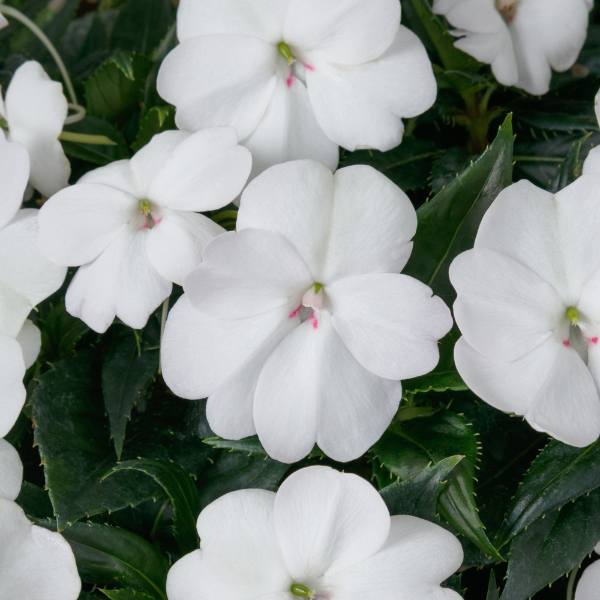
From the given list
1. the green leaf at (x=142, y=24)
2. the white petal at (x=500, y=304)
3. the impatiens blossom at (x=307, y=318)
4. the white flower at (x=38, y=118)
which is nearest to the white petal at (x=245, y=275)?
the impatiens blossom at (x=307, y=318)

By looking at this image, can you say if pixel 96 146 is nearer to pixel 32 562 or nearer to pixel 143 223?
pixel 143 223

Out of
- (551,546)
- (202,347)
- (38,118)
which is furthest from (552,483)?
(38,118)

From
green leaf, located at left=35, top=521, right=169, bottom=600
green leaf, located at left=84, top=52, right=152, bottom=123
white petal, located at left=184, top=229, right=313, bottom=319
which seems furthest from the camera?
green leaf, located at left=84, top=52, right=152, bottom=123

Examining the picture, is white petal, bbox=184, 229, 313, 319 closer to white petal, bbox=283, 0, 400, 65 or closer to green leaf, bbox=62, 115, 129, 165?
white petal, bbox=283, 0, 400, 65

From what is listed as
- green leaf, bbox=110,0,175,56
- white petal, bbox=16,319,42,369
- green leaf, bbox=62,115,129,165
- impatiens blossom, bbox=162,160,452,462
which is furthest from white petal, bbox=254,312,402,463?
green leaf, bbox=110,0,175,56

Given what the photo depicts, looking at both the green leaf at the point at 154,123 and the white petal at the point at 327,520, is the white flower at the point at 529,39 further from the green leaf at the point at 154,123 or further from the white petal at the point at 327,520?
the white petal at the point at 327,520
